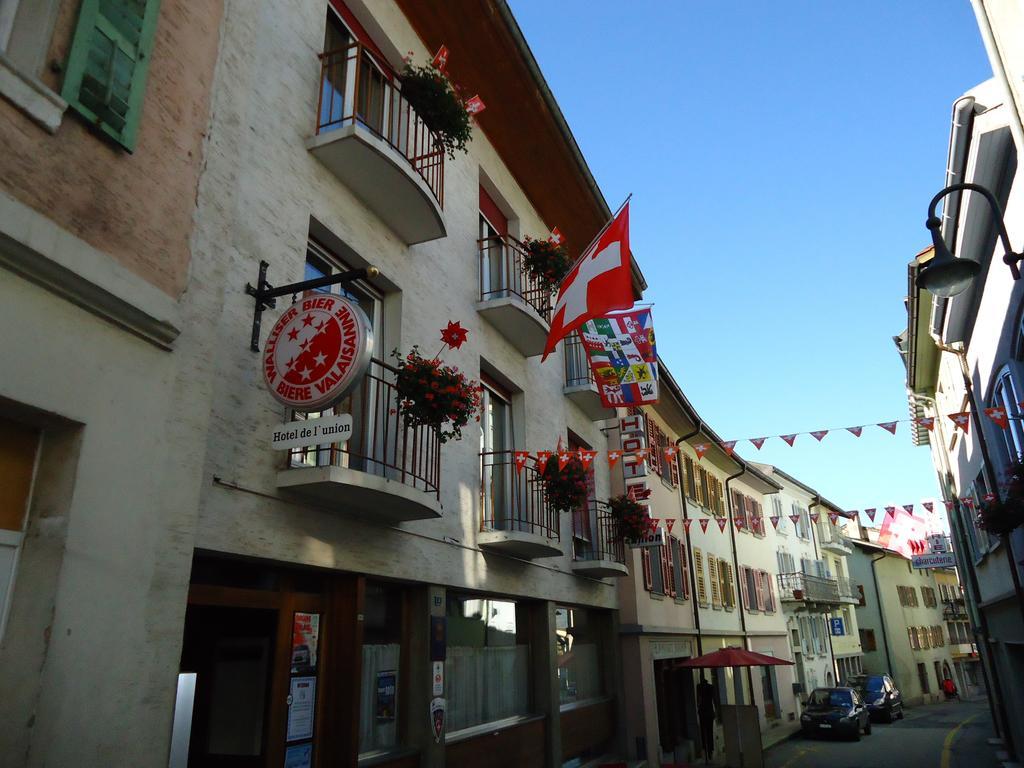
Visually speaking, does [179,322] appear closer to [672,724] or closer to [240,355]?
[240,355]

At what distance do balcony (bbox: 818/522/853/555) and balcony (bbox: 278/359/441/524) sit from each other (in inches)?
1685

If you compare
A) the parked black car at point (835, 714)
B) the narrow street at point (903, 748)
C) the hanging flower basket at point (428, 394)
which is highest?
the hanging flower basket at point (428, 394)

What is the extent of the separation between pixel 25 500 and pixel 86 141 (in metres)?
2.22

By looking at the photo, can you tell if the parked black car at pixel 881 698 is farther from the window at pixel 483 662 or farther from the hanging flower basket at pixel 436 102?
the hanging flower basket at pixel 436 102

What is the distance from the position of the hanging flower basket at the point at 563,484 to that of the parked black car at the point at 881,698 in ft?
92.9

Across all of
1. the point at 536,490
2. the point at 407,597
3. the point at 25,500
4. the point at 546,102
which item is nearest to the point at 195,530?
the point at 25,500

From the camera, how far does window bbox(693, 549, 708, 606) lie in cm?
2239

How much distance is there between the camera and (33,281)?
4.24 m

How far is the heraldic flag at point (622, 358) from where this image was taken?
46.8ft

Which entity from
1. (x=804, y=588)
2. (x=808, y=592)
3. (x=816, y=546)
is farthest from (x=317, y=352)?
(x=816, y=546)

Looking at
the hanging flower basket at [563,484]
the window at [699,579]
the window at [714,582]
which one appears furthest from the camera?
the window at [714,582]

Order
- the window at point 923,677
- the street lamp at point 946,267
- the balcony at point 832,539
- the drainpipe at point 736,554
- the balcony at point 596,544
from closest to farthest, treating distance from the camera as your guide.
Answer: the street lamp at point 946,267
the balcony at point 596,544
the drainpipe at point 736,554
the balcony at point 832,539
the window at point 923,677

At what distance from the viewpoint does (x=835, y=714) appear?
2598cm

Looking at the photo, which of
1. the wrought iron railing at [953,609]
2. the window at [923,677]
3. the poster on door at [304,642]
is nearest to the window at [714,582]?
the poster on door at [304,642]
